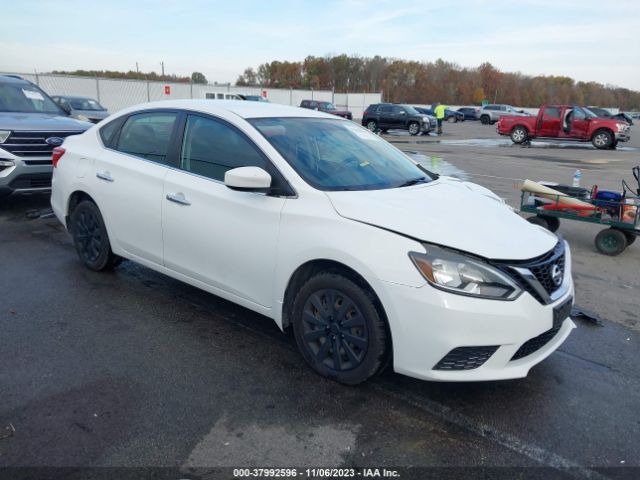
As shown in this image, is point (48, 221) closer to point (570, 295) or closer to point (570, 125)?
point (570, 295)

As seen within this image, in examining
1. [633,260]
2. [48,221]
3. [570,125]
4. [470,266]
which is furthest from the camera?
[570,125]

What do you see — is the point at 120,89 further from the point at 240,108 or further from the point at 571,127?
the point at 240,108

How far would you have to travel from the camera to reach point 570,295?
10.6 ft

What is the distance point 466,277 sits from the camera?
9.22 ft

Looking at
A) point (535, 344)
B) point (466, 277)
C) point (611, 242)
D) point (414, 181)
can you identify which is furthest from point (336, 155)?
point (611, 242)

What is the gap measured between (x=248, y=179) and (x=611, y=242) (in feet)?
16.6

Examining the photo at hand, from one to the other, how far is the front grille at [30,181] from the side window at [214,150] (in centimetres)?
428

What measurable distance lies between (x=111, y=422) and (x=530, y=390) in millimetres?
2461

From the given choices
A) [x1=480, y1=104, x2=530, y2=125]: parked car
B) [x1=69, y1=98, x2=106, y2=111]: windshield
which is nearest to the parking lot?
[x1=69, y1=98, x2=106, y2=111]: windshield

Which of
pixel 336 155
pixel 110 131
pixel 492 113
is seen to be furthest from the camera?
pixel 492 113

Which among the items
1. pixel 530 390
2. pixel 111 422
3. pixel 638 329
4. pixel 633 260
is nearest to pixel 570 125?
pixel 633 260

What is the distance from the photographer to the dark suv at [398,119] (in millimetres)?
29953

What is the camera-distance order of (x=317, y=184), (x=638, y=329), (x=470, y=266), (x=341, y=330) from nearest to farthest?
(x=470, y=266) < (x=341, y=330) < (x=317, y=184) < (x=638, y=329)

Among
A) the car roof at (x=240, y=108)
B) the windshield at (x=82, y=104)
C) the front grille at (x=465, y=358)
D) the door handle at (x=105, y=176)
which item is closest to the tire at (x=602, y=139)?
the windshield at (x=82, y=104)
